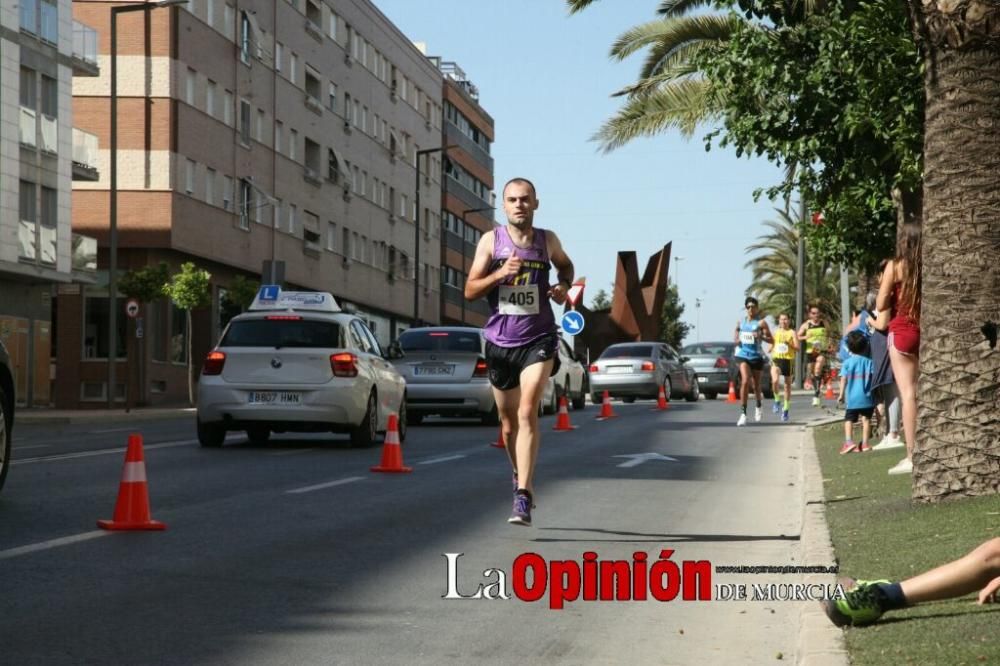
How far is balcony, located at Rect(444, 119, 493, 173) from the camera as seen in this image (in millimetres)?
99125

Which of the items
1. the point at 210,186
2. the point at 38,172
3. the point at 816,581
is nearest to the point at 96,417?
the point at 38,172

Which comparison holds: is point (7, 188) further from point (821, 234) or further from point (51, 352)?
point (821, 234)

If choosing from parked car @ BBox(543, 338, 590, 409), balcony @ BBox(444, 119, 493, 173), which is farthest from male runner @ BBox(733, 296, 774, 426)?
balcony @ BBox(444, 119, 493, 173)

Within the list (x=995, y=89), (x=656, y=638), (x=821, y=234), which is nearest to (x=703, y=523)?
(x=995, y=89)

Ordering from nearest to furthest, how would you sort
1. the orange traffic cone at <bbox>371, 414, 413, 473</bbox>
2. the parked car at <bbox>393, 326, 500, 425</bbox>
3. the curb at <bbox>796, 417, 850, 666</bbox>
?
the curb at <bbox>796, 417, 850, 666</bbox> → the orange traffic cone at <bbox>371, 414, 413, 473</bbox> → the parked car at <bbox>393, 326, 500, 425</bbox>

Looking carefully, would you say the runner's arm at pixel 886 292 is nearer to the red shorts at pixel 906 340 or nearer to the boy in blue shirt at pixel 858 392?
the red shorts at pixel 906 340

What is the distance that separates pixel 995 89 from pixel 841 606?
17.9 feet

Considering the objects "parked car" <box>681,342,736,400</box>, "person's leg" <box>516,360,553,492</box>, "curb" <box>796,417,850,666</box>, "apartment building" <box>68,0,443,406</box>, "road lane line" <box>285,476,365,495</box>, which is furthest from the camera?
"apartment building" <box>68,0,443,406</box>

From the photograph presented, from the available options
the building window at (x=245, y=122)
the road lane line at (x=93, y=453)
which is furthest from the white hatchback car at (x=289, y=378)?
the building window at (x=245, y=122)

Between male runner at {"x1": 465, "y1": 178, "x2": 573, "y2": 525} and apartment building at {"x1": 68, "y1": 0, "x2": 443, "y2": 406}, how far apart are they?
34339 mm

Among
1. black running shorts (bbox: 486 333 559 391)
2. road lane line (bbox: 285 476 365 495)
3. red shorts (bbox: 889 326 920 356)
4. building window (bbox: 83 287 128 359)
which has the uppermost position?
building window (bbox: 83 287 128 359)

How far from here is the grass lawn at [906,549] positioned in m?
6.02

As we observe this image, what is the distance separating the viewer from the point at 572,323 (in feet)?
153

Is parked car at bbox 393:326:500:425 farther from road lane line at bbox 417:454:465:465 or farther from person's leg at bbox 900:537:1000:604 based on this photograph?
person's leg at bbox 900:537:1000:604
